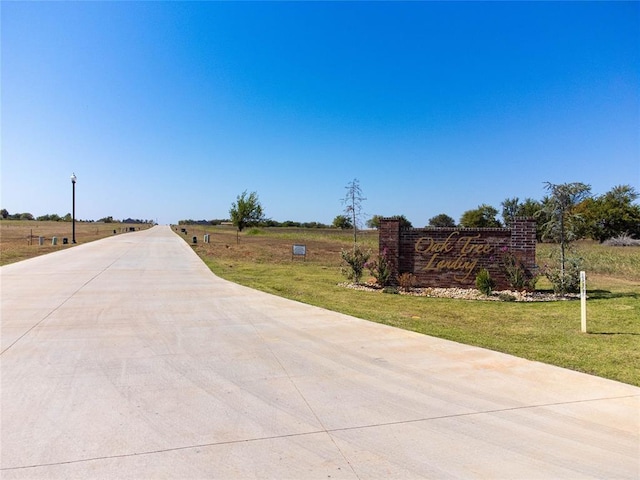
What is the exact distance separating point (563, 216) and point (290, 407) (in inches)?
A: 408

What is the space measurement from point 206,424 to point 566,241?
11176 mm

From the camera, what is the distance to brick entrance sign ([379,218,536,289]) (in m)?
11.6

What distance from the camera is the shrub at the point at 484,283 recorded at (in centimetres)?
1118

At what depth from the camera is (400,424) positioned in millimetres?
3662

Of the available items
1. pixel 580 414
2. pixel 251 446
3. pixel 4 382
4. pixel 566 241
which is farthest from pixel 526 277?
pixel 4 382

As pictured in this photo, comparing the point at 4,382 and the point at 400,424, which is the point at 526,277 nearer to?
the point at 400,424

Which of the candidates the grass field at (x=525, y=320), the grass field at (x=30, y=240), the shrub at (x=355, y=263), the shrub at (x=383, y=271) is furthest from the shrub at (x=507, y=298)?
the grass field at (x=30, y=240)

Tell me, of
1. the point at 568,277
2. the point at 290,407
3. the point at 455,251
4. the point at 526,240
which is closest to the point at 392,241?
the point at 455,251

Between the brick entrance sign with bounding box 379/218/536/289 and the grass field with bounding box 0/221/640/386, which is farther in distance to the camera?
the brick entrance sign with bounding box 379/218/536/289

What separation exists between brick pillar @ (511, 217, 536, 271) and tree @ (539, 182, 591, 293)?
1.48 ft

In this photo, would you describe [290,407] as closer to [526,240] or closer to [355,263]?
[355,263]

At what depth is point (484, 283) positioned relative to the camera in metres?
11.2

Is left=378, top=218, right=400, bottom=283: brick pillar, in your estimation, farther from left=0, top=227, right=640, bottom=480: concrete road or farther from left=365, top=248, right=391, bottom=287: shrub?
left=0, top=227, right=640, bottom=480: concrete road

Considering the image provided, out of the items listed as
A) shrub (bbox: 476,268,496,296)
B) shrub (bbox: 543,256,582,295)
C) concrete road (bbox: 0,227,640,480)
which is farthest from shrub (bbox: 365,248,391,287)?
concrete road (bbox: 0,227,640,480)
